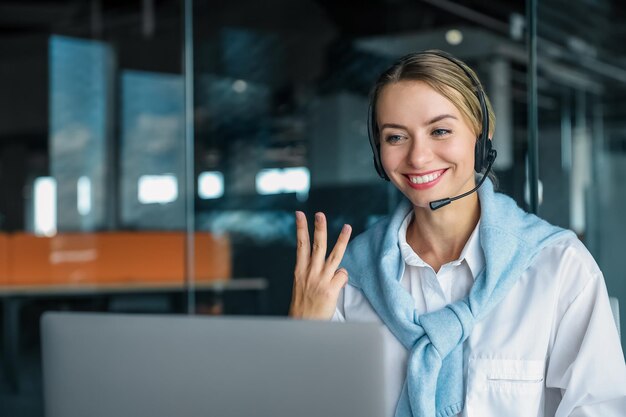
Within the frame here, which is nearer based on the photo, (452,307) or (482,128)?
(452,307)

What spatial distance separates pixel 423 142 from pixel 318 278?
0.30 m

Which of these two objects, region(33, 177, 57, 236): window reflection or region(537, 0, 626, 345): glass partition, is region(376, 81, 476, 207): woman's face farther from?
region(33, 177, 57, 236): window reflection

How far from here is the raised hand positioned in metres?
1.40

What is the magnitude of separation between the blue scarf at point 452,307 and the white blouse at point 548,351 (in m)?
0.03

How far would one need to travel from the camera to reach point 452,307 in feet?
4.60

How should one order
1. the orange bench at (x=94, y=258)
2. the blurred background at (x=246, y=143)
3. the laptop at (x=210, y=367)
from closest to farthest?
1. the laptop at (x=210, y=367)
2. the blurred background at (x=246, y=143)
3. the orange bench at (x=94, y=258)

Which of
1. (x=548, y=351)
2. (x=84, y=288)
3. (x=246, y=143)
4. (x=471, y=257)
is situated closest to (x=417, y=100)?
(x=471, y=257)

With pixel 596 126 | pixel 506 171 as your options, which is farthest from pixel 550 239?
pixel 596 126

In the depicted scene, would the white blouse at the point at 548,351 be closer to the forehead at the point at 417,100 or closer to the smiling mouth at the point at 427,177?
the smiling mouth at the point at 427,177

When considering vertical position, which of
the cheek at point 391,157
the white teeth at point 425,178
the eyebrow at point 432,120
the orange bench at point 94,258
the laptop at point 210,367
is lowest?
the orange bench at point 94,258

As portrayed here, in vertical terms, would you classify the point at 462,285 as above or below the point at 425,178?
below

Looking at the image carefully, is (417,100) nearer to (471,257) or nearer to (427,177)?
(427,177)

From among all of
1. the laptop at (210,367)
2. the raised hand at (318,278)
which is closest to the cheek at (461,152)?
the raised hand at (318,278)

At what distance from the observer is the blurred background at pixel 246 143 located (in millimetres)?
3109
